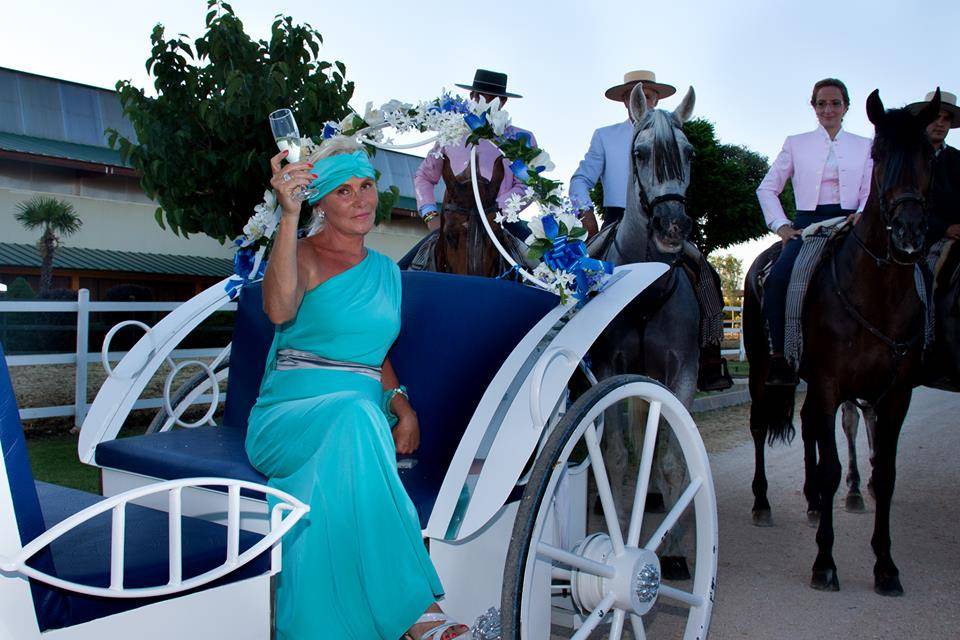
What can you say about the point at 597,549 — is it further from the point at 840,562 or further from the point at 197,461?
the point at 840,562

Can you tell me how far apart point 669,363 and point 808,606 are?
4.47ft

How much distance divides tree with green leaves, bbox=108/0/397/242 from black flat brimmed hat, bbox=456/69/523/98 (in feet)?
6.76

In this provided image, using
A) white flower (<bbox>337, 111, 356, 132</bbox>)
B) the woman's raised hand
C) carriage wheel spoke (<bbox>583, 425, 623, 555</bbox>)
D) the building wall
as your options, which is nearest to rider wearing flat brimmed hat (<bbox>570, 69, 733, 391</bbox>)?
white flower (<bbox>337, 111, 356, 132</bbox>)

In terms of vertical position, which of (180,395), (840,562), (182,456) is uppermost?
(180,395)

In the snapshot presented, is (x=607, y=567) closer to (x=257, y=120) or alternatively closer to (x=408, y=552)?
(x=408, y=552)

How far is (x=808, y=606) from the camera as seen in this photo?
3.71 m

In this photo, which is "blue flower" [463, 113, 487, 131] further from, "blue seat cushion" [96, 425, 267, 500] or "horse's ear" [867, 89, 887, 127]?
"horse's ear" [867, 89, 887, 127]

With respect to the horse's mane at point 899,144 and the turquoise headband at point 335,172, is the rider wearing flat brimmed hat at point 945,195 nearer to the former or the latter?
the horse's mane at point 899,144

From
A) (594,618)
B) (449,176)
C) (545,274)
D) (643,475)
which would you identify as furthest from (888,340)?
(449,176)

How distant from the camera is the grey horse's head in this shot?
401 cm

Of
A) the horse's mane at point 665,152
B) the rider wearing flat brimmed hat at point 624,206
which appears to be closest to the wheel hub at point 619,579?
the horse's mane at point 665,152

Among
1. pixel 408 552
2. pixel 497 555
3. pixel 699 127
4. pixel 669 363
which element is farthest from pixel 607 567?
pixel 699 127

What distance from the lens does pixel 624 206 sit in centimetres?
536

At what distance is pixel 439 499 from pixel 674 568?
2043mm
